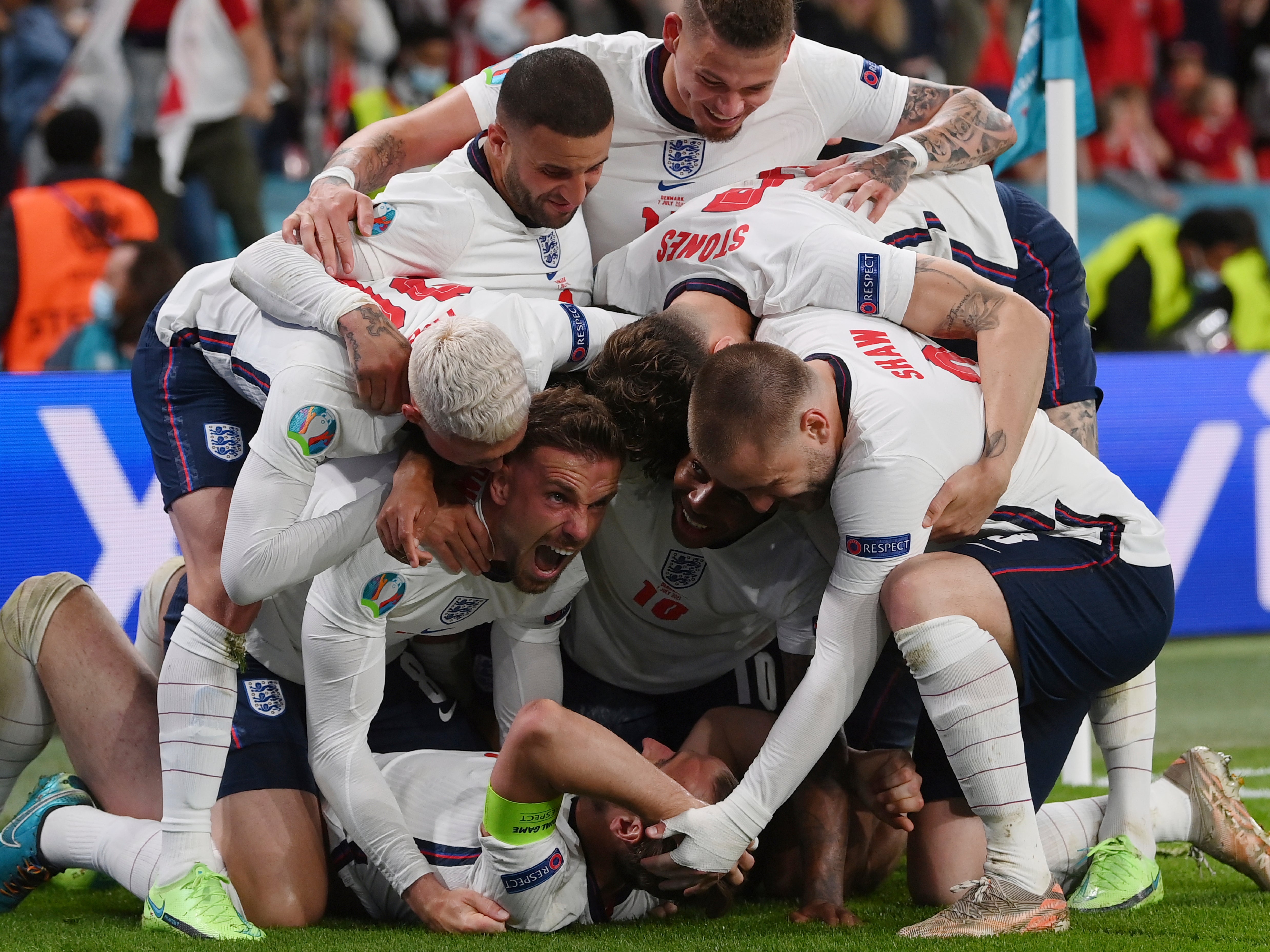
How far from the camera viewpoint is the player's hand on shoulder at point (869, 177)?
4234 mm

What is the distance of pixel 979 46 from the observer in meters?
11.7

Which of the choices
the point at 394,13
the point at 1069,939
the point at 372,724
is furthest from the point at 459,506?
the point at 394,13

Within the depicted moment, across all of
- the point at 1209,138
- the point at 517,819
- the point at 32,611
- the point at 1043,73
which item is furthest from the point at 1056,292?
the point at 1209,138

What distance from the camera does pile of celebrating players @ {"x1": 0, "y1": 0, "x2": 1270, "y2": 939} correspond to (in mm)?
3455

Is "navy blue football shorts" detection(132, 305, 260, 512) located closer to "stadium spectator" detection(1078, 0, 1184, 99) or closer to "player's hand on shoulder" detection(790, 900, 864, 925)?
"player's hand on shoulder" detection(790, 900, 864, 925)

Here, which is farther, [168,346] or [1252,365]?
[1252,365]

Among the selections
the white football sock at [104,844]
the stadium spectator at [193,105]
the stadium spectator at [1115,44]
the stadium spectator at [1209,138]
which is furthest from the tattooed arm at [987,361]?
the stadium spectator at [1209,138]

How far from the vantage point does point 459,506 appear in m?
3.70

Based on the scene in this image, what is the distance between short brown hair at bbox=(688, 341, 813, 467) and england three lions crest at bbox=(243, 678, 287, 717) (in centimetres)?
150

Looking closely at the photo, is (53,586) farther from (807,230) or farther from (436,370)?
(807,230)

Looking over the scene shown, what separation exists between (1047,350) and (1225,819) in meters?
1.41

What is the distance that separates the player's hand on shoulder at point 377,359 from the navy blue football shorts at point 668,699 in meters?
1.02

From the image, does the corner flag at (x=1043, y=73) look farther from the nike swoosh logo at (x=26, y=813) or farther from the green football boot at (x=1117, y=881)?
the nike swoosh logo at (x=26, y=813)

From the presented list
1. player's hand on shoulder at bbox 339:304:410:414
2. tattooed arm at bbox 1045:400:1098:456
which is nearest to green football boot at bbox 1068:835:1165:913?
tattooed arm at bbox 1045:400:1098:456
